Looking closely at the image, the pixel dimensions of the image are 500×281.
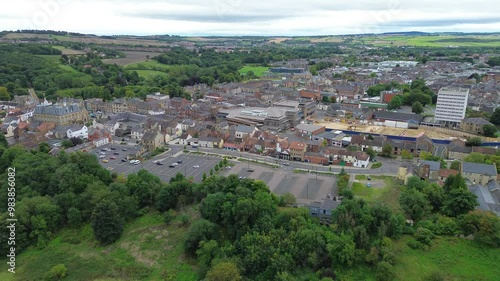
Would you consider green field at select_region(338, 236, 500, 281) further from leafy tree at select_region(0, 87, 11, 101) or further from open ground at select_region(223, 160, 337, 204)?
leafy tree at select_region(0, 87, 11, 101)

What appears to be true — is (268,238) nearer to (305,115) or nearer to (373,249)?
(373,249)

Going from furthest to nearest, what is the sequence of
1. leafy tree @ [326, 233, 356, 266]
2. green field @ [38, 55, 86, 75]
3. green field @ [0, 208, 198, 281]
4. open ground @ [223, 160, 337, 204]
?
green field @ [38, 55, 86, 75] → open ground @ [223, 160, 337, 204] → green field @ [0, 208, 198, 281] → leafy tree @ [326, 233, 356, 266]

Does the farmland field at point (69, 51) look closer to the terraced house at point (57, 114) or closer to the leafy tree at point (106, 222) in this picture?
the terraced house at point (57, 114)

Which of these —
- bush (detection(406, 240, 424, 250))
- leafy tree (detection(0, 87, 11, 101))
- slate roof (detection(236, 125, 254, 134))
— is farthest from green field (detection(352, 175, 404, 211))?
leafy tree (detection(0, 87, 11, 101))

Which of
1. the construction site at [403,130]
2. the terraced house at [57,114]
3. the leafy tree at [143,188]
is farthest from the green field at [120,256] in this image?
the construction site at [403,130]

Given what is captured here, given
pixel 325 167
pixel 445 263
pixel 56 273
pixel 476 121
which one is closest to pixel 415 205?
pixel 445 263

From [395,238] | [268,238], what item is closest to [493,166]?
[395,238]

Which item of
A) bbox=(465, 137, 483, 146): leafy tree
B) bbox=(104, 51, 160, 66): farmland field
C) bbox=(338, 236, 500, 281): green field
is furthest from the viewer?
bbox=(104, 51, 160, 66): farmland field
